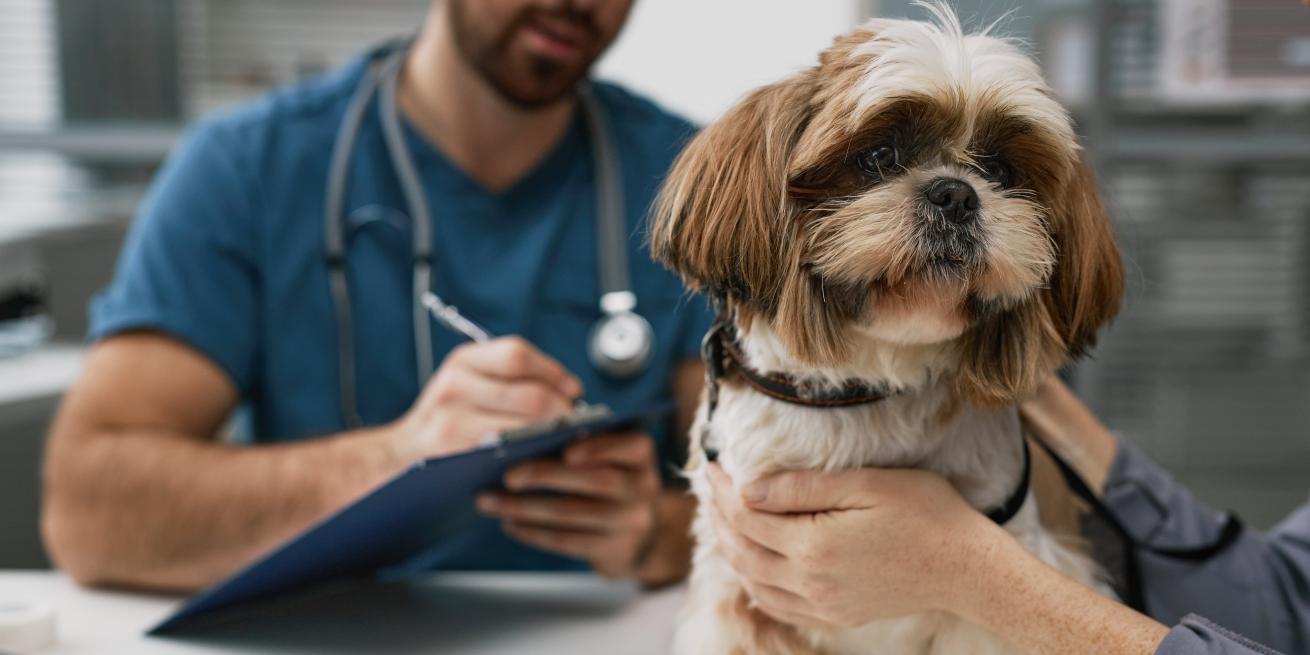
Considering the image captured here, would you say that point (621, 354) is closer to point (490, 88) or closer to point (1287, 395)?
point (490, 88)

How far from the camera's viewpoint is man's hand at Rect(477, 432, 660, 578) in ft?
4.16

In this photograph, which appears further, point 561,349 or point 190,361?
point 561,349

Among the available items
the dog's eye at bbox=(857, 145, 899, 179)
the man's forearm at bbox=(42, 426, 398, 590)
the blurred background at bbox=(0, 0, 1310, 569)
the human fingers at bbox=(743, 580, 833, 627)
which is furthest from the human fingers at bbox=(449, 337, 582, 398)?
the blurred background at bbox=(0, 0, 1310, 569)

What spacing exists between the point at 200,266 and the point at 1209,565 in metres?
1.25

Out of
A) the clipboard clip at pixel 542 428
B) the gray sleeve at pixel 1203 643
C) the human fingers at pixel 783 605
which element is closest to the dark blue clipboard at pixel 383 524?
the clipboard clip at pixel 542 428

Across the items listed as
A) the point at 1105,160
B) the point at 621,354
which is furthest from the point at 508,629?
the point at 1105,160

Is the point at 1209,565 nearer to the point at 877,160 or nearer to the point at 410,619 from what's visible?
the point at 877,160

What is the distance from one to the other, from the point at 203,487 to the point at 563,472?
1.60 feet

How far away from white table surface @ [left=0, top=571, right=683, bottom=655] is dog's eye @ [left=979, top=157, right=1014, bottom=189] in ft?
1.91

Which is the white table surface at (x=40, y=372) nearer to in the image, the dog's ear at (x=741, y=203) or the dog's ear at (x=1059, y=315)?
the dog's ear at (x=741, y=203)

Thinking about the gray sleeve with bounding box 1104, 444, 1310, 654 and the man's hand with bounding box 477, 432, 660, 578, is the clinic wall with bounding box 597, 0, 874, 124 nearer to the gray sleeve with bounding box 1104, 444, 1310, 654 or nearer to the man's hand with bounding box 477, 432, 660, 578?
the man's hand with bounding box 477, 432, 660, 578

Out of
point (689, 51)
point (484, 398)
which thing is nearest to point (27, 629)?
point (484, 398)

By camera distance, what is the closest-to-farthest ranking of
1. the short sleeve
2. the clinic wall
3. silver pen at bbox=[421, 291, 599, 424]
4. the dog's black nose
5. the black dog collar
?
the dog's black nose, the black dog collar, silver pen at bbox=[421, 291, 599, 424], the short sleeve, the clinic wall

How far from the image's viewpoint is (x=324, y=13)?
3705 millimetres
